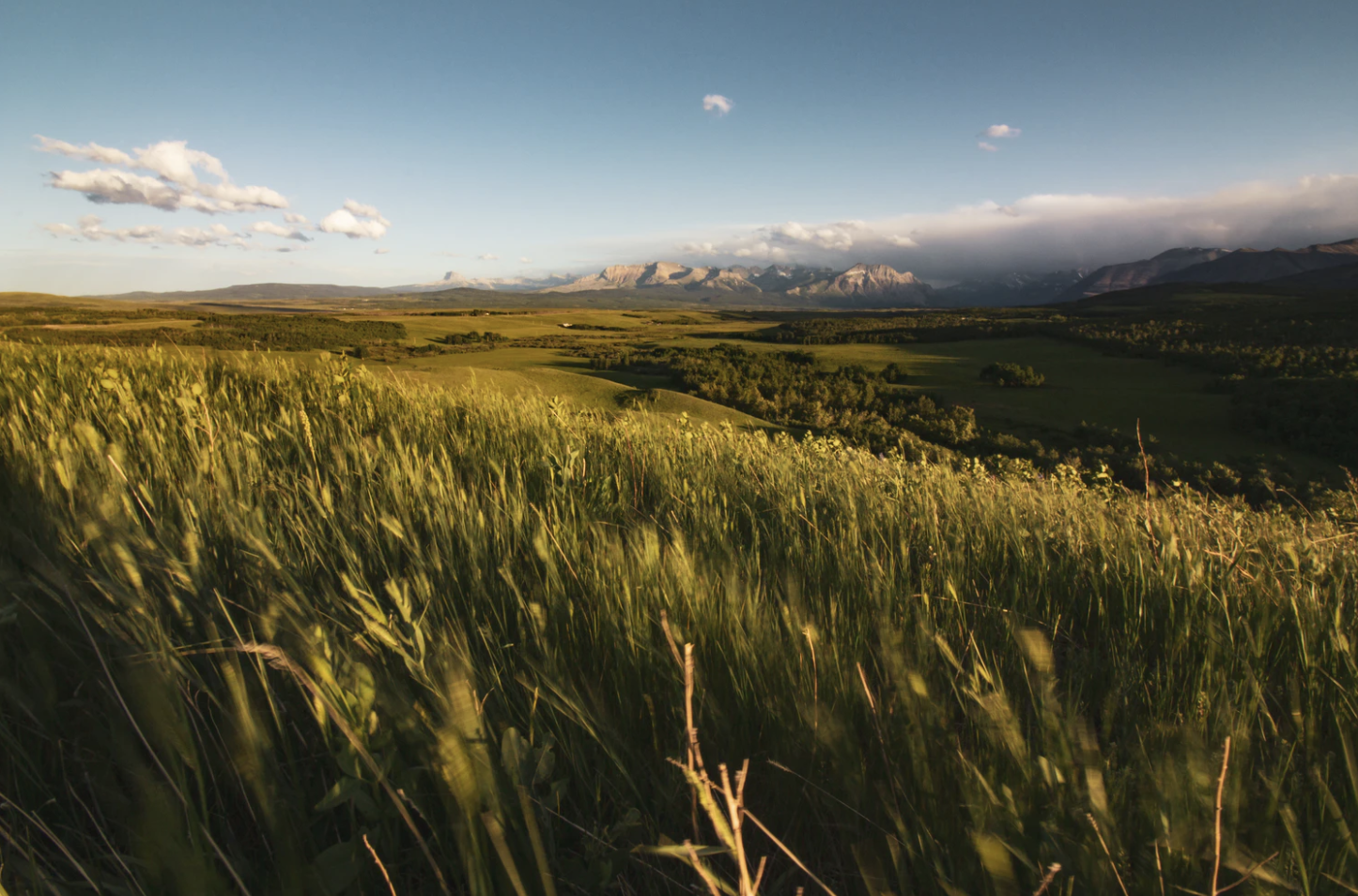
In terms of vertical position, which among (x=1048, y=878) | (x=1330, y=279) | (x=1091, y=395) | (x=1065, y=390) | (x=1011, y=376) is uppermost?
(x=1330, y=279)

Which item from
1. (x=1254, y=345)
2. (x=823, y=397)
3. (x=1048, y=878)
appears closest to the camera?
(x=1048, y=878)

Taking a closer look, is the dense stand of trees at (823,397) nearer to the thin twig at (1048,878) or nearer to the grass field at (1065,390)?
the grass field at (1065,390)

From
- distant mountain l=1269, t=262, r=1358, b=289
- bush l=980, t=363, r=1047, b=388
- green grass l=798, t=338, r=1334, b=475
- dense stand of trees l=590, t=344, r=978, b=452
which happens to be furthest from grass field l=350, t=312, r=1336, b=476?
distant mountain l=1269, t=262, r=1358, b=289

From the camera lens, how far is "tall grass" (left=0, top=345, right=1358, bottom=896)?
0.82 m

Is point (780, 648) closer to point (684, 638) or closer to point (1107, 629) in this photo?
point (684, 638)

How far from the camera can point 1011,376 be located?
1385 inches

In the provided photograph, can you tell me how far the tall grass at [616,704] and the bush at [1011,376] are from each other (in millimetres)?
37162

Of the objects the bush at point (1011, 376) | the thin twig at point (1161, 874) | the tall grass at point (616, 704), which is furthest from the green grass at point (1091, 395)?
the thin twig at point (1161, 874)

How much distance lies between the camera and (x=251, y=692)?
1.14 meters

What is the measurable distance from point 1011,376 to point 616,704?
130 feet

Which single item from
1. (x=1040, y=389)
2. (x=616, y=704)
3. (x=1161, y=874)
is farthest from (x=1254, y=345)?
(x=616, y=704)

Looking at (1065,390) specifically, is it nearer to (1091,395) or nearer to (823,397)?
(1091,395)

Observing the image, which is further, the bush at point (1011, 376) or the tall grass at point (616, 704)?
the bush at point (1011, 376)

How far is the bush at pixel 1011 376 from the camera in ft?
114
